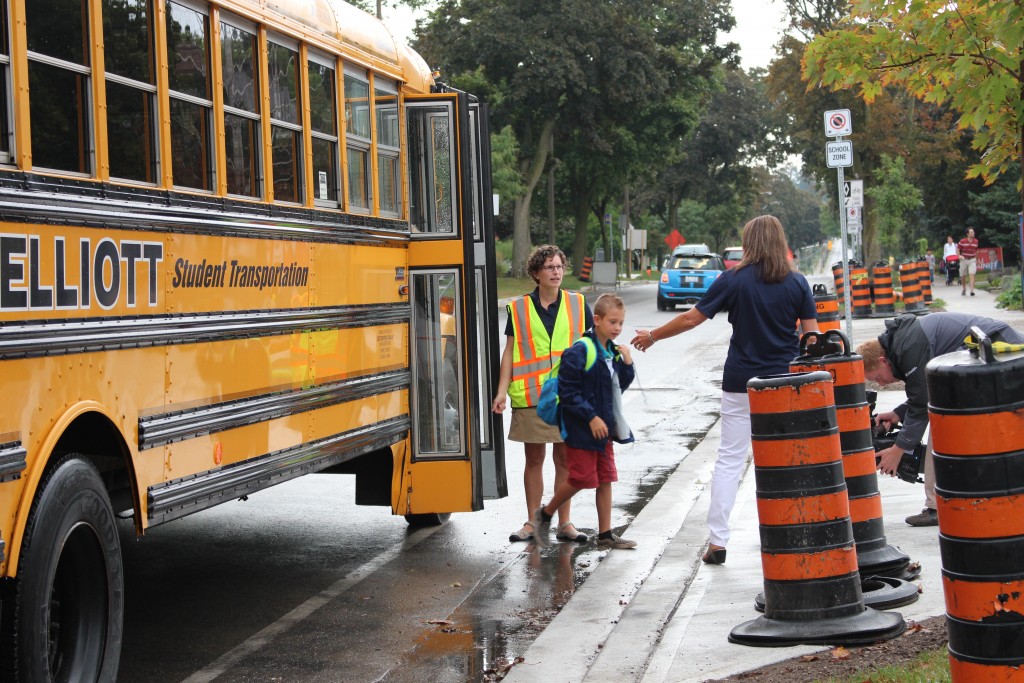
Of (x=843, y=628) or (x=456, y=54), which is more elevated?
(x=456, y=54)

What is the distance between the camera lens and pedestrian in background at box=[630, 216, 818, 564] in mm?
7293

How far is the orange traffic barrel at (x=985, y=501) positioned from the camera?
4.04m

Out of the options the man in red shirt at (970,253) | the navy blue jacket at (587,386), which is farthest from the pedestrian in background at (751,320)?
the man in red shirt at (970,253)

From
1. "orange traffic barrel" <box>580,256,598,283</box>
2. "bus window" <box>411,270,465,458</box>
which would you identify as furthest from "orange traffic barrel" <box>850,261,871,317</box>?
"orange traffic barrel" <box>580,256,598,283</box>

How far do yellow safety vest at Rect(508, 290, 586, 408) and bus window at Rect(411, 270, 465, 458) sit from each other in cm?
39

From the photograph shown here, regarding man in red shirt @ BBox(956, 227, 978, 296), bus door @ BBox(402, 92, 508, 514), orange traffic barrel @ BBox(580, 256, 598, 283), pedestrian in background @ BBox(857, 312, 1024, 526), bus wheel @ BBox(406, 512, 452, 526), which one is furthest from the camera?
orange traffic barrel @ BBox(580, 256, 598, 283)

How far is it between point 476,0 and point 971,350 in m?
47.9

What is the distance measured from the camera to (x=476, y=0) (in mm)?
50469

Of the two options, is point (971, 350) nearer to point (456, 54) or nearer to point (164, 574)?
point (164, 574)

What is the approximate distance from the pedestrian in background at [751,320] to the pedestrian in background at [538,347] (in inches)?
45.1

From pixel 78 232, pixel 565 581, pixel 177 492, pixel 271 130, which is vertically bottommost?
pixel 565 581

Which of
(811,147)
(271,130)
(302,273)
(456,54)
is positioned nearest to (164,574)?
(302,273)

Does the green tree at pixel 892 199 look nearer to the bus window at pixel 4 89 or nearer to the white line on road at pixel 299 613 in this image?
the white line on road at pixel 299 613

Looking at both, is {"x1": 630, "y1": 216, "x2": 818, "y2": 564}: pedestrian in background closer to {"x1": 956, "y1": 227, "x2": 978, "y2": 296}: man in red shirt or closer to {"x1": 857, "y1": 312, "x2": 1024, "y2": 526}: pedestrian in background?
{"x1": 857, "y1": 312, "x2": 1024, "y2": 526}: pedestrian in background
